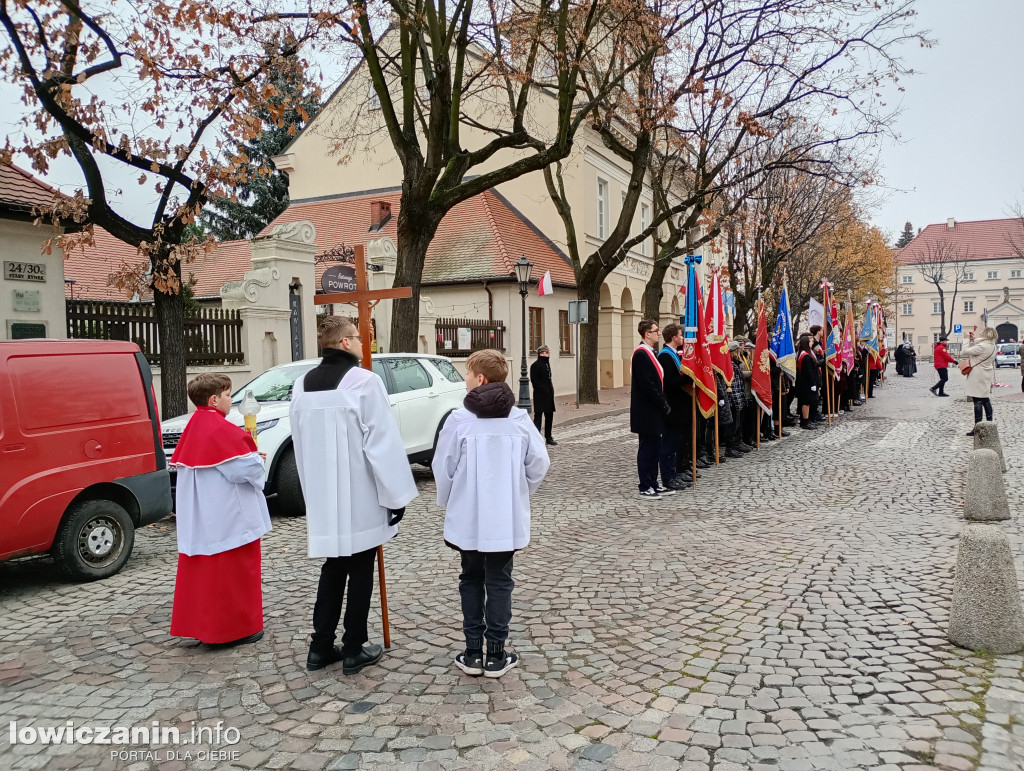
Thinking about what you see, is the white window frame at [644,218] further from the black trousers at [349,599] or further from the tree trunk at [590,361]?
the black trousers at [349,599]

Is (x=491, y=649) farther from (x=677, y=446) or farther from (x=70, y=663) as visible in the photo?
(x=677, y=446)

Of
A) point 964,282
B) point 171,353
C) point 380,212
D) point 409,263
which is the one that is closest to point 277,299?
point 409,263

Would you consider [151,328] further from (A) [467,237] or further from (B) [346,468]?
(A) [467,237]

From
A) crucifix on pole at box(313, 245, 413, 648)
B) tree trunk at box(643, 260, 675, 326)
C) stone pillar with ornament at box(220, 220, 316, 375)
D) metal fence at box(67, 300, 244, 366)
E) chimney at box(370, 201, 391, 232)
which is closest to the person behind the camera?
crucifix on pole at box(313, 245, 413, 648)

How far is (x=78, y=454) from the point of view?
6.16m

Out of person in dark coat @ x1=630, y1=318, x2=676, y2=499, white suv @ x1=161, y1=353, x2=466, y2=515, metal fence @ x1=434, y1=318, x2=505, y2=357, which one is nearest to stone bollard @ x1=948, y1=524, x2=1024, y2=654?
person in dark coat @ x1=630, y1=318, x2=676, y2=499

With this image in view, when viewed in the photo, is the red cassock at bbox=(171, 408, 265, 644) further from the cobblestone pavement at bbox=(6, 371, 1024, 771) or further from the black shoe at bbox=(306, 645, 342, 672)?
the black shoe at bbox=(306, 645, 342, 672)

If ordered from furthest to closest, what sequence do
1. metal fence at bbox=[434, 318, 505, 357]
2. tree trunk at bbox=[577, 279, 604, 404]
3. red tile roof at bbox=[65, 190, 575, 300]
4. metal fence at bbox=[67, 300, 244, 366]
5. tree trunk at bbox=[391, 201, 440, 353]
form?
red tile roof at bbox=[65, 190, 575, 300] → tree trunk at bbox=[577, 279, 604, 404] → metal fence at bbox=[434, 318, 505, 357] → tree trunk at bbox=[391, 201, 440, 353] → metal fence at bbox=[67, 300, 244, 366]

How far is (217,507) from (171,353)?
7153mm

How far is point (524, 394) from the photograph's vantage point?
18.5 m

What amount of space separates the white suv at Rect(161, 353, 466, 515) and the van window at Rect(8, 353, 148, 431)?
163 centimetres

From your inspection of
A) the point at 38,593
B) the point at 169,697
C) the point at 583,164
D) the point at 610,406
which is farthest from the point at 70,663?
the point at 583,164

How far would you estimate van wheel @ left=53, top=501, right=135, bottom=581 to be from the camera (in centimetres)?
607

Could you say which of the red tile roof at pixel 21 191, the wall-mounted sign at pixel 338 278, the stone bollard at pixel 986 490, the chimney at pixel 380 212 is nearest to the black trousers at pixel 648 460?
the stone bollard at pixel 986 490
